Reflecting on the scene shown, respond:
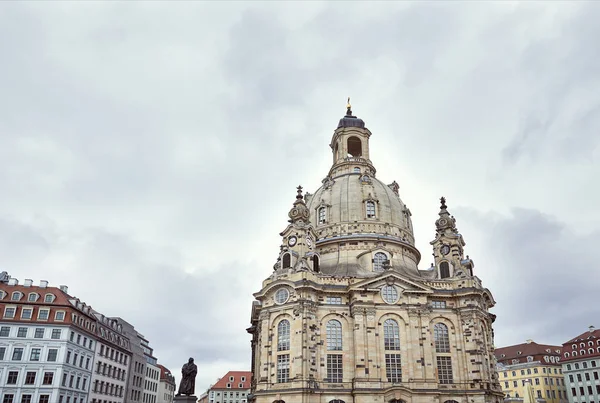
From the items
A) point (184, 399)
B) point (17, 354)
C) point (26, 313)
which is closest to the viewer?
point (184, 399)

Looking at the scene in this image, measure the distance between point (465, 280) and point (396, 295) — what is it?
839 centimetres

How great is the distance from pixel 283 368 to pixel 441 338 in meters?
17.6

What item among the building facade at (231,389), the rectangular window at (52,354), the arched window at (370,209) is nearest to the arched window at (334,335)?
the arched window at (370,209)

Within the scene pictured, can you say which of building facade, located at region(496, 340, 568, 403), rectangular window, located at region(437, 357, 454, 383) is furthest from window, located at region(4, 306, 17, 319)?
building facade, located at region(496, 340, 568, 403)

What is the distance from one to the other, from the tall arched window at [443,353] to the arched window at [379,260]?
8987 millimetres

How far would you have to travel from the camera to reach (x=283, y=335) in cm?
5284

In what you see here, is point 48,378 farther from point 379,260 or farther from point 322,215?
point 379,260

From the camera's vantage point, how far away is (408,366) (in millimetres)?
51656

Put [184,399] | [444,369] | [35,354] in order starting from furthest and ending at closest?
[35,354] < [444,369] < [184,399]

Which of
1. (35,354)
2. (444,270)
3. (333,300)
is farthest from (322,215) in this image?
(35,354)

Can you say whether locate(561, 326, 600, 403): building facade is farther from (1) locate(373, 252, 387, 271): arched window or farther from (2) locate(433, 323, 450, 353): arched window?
(1) locate(373, 252, 387, 271): arched window

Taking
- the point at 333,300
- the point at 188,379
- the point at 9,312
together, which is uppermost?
the point at 333,300

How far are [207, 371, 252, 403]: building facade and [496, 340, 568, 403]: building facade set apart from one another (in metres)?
54.6

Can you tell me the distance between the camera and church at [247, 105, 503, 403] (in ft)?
166
